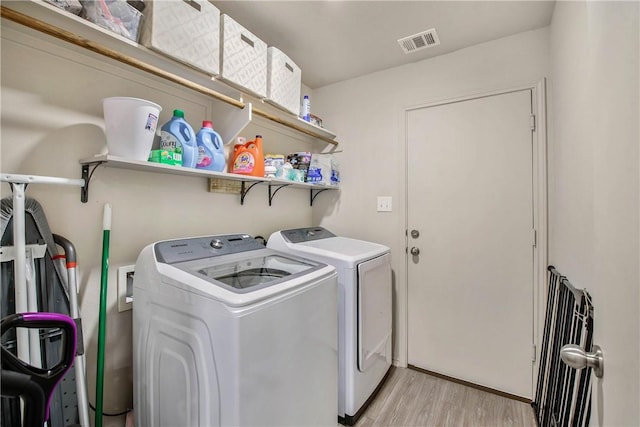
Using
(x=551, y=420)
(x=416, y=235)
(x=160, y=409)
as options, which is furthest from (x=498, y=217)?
(x=160, y=409)

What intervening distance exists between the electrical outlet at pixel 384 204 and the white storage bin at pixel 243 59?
1259 mm

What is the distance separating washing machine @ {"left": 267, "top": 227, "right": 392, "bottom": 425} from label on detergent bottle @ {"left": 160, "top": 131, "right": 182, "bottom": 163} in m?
0.89

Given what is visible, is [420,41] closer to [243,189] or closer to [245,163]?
[245,163]

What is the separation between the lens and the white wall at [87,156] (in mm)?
1166

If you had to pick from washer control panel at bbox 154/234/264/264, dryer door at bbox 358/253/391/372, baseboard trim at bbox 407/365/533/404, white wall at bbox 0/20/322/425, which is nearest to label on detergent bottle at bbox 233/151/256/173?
white wall at bbox 0/20/322/425

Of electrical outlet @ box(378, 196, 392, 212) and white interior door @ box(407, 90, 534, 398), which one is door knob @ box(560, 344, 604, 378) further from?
electrical outlet @ box(378, 196, 392, 212)

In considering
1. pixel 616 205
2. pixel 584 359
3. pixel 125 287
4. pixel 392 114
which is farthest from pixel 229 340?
pixel 392 114

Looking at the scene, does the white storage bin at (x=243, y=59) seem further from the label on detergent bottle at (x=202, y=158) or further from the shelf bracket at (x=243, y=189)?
the shelf bracket at (x=243, y=189)

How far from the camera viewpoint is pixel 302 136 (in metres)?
2.74

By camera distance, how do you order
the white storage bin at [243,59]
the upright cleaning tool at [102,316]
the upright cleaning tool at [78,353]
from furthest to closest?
the white storage bin at [243,59] < the upright cleaning tool at [102,316] < the upright cleaning tool at [78,353]

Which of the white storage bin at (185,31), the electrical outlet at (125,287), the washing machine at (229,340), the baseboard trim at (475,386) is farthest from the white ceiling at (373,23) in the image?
the baseboard trim at (475,386)

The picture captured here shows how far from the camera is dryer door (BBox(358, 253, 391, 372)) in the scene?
181 centimetres

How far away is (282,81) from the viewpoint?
6.47 feet

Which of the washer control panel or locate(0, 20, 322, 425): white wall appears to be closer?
locate(0, 20, 322, 425): white wall
